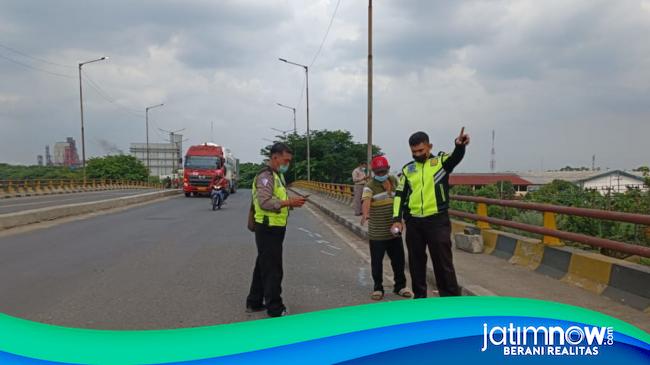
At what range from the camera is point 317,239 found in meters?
11.8

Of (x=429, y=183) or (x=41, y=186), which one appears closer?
(x=429, y=183)

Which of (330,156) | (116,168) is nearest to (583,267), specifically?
(330,156)

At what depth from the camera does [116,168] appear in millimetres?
80312

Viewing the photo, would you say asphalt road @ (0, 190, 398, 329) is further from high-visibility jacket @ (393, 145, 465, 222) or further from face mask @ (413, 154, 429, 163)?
face mask @ (413, 154, 429, 163)

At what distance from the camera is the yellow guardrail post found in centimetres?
672

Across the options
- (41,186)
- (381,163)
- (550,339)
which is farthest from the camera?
(41,186)

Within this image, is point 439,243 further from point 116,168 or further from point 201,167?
point 116,168

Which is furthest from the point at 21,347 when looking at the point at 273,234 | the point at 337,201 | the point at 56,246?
the point at 337,201

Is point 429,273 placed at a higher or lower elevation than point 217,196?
lower

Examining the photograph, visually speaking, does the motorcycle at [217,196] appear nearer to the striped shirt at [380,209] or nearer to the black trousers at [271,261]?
the striped shirt at [380,209]

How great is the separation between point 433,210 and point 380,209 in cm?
111

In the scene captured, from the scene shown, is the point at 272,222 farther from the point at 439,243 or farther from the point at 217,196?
the point at 217,196

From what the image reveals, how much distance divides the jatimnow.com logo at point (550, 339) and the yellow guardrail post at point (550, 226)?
5.35 m

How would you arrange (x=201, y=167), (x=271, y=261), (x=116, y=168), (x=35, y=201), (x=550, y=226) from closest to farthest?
1. (x=271, y=261)
2. (x=550, y=226)
3. (x=35, y=201)
4. (x=201, y=167)
5. (x=116, y=168)
